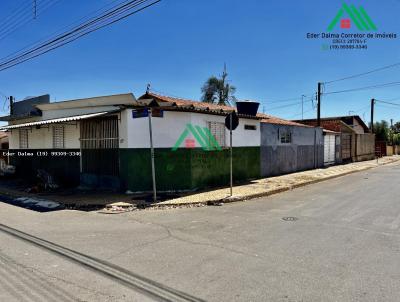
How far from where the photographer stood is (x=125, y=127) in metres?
12.5

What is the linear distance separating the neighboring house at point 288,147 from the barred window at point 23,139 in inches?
515

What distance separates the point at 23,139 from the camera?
1919 cm

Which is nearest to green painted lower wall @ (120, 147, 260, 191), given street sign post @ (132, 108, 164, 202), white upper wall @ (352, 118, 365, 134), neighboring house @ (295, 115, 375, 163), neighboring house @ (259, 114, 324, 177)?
street sign post @ (132, 108, 164, 202)

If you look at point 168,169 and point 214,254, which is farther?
point 168,169

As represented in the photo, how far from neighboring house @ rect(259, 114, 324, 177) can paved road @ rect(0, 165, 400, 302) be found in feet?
27.3

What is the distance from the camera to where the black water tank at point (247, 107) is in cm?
1691

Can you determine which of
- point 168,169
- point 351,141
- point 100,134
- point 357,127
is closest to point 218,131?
point 168,169

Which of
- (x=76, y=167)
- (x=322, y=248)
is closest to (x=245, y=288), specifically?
(x=322, y=248)

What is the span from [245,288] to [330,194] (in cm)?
929

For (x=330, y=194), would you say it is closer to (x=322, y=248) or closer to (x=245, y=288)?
(x=322, y=248)

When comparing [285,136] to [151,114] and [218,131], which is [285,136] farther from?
[151,114]

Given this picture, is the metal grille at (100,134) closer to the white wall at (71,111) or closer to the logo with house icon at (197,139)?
the white wall at (71,111)

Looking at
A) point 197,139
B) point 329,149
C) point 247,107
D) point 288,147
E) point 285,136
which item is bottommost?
point 329,149

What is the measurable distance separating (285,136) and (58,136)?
12452 millimetres
